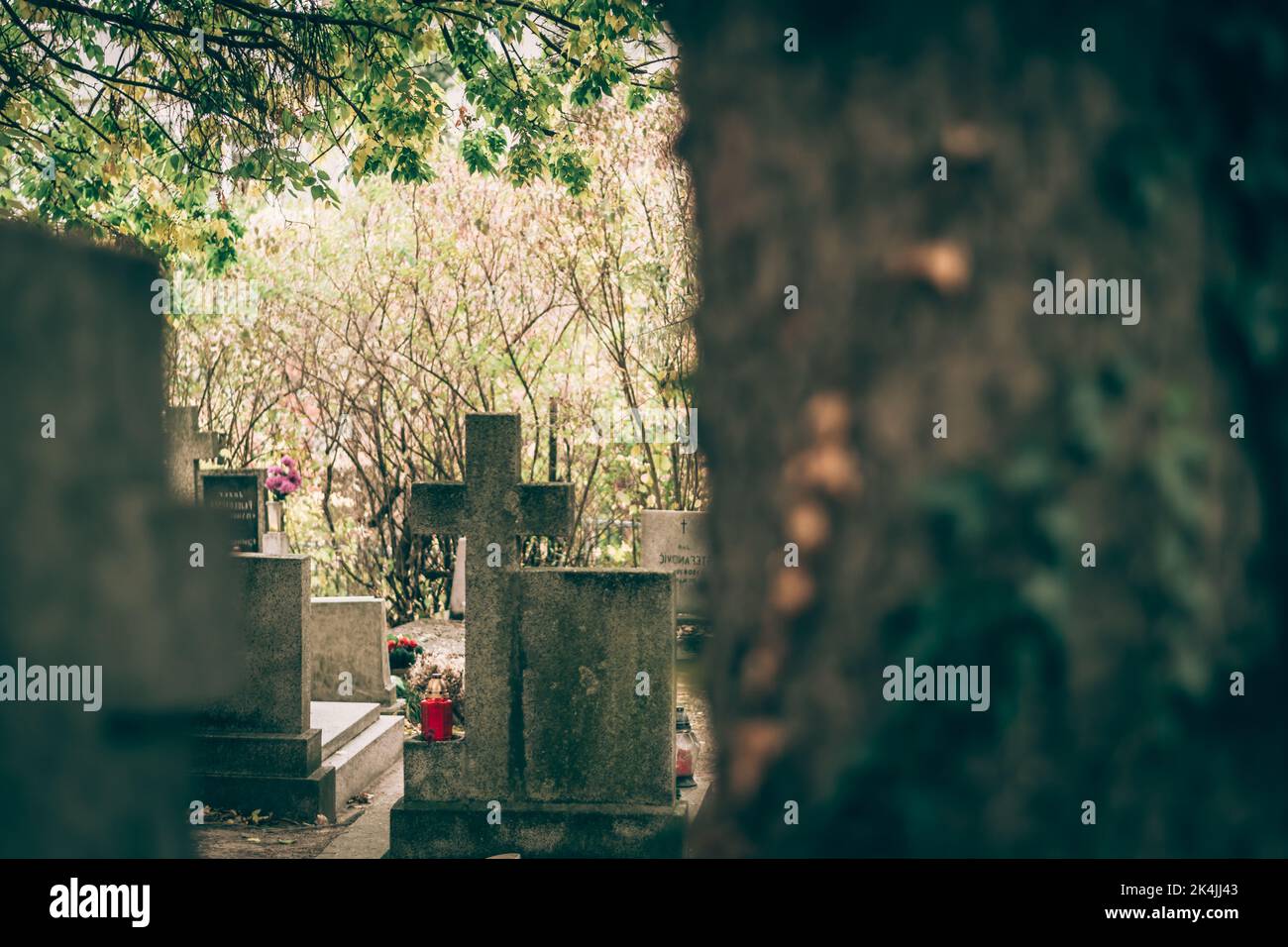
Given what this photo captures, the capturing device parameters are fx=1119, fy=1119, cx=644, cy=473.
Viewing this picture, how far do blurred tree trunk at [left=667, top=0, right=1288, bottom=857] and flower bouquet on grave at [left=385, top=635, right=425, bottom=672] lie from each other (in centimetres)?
947

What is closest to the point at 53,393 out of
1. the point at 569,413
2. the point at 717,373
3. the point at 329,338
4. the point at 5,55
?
the point at 717,373

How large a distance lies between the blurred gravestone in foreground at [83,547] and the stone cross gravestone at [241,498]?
4.14 metres

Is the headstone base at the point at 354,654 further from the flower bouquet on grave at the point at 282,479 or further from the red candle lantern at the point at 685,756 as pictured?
the red candle lantern at the point at 685,756

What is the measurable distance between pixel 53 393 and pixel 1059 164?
3.40 m

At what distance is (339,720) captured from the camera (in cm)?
808

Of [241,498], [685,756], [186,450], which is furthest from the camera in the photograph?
[241,498]

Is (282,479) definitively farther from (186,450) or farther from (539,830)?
(539,830)

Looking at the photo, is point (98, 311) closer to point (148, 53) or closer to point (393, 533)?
point (148, 53)

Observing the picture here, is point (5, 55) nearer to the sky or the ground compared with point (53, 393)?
nearer to the sky

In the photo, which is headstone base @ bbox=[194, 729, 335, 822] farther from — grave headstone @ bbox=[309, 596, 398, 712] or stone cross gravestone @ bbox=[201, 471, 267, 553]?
grave headstone @ bbox=[309, 596, 398, 712]

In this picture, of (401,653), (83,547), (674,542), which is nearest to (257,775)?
(401,653)

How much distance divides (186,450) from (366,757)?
8.09 ft

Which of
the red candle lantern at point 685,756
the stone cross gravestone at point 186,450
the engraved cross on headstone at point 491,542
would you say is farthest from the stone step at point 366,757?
the red candle lantern at point 685,756

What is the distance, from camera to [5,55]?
25.9 feet
